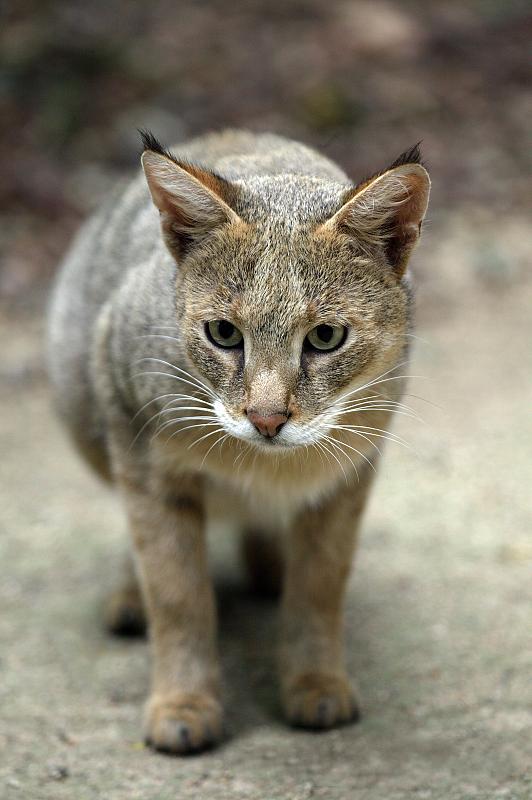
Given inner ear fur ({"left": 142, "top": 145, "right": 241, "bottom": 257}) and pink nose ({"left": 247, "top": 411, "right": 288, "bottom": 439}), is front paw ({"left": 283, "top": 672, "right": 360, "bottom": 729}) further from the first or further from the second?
inner ear fur ({"left": 142, "top": 145, "right": 241, "bottom": 257})

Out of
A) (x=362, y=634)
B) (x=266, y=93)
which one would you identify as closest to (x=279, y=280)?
(x=362, y=634)

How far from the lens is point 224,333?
3.20 metres

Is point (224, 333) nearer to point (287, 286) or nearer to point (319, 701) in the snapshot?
point (287, 286)

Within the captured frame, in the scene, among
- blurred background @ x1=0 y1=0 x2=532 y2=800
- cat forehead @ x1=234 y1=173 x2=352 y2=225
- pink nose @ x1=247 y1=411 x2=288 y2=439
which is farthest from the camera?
blurred background @ x1=0 y1=0 x2=532 y2=800

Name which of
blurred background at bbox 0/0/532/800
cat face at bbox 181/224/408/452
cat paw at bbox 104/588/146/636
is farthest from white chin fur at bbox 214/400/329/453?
cat paw at bbox 104/588/146/636

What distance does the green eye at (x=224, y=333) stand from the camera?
10.4 ft

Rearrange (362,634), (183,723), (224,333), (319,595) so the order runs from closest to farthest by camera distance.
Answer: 1. (224,333)
2. (183,723)
3. (319,595)
4. (362,634)

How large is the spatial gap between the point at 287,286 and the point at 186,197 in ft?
1.39

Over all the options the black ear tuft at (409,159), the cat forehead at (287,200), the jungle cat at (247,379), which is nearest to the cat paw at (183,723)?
the jungle cat at (247,379)

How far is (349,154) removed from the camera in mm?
9328

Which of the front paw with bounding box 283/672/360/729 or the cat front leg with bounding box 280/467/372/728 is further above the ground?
the cat front leg with bounding box 280/467/372/728

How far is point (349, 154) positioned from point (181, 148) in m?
5.18

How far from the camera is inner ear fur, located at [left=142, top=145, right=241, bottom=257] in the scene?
3152 millimetres

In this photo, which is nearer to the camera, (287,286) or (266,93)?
(287,286)
